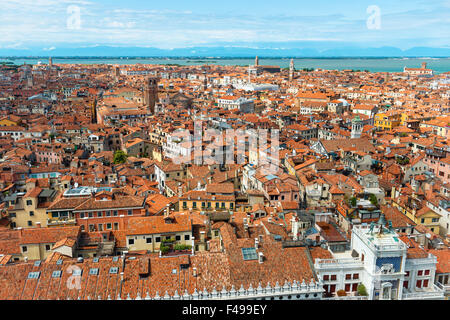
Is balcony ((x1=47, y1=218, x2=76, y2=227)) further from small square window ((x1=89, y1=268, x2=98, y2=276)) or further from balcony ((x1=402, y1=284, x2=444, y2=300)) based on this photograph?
balcony ((x1=402, y1=284, x2=444, y2=300))

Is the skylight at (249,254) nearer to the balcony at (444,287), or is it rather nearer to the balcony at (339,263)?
the balcony at (339,263)

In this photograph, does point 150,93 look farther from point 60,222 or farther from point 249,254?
point 249,254

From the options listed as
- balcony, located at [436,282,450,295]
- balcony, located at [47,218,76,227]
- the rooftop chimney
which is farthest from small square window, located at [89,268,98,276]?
balcony, located at [436,282,450,295]

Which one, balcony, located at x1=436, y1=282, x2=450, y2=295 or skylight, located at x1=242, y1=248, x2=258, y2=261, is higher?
skylight, located at x1=242, y1=248, x2=258, y2=261

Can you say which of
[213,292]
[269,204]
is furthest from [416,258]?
[269,204]

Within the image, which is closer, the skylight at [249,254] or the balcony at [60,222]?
the skylight at [249,254]

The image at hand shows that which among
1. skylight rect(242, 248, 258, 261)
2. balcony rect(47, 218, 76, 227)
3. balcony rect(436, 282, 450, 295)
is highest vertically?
skylight rect(242, 248, 258, 261)

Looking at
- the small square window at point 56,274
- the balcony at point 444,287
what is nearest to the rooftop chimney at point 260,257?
the small square window at point 56,274

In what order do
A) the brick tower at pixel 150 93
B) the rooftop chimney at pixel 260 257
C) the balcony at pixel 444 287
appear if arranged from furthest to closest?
the brick tower at pixel 150 93 < the balcony at pixel 444 287 < the rooftop chimney at pixel 260 257
